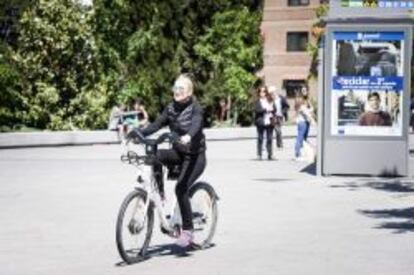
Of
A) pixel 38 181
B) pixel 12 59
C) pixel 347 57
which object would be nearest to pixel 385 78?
pixel 347 57

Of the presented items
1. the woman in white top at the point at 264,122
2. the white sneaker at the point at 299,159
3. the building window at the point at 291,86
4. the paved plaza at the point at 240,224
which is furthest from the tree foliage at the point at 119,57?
the building window at the point at 291,86

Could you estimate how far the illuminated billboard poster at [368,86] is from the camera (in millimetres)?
18047

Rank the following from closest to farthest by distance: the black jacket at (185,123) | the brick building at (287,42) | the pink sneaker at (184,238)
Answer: the black jacket at (185,123) < the pink sneaker at (184,238) < the brick building at (287,42)

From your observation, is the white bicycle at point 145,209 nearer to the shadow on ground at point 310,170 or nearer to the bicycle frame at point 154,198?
the bicycle frame at point 154,198

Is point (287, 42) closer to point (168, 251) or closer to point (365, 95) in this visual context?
point (365, 95)

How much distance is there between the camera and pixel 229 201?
14.5m

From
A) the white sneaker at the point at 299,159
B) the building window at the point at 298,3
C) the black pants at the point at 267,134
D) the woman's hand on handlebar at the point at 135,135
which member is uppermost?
the building window at the point at 298,3

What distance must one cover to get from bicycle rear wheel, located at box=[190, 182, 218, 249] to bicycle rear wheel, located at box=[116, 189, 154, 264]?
2.41 ft

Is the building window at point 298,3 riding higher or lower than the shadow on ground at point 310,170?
higher

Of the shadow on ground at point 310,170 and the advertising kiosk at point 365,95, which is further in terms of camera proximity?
the shadow on ground at point 310,170

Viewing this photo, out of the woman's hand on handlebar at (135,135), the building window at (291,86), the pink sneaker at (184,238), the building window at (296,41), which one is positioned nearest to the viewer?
the woman's hand on handlebar at (135,135)

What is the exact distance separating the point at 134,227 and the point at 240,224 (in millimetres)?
3017

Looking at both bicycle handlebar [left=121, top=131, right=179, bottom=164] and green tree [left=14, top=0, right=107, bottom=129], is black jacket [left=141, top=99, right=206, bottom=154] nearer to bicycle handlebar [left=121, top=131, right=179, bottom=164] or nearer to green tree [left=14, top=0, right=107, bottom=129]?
bicycle handlebar [left=121, top=131, right=179, bottom=164]

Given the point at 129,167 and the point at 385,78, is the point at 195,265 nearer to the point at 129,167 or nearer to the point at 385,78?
the point at 385,78
